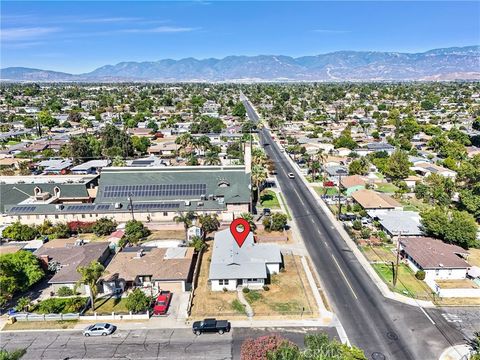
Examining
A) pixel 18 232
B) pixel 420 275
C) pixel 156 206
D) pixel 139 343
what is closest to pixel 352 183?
pixel 420 275

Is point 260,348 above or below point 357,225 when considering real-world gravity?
above

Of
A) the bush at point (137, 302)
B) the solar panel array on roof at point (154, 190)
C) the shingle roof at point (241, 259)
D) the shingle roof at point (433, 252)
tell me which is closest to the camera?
the bush at point (137, 302)

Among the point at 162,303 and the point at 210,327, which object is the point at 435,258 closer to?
the point at 210,327

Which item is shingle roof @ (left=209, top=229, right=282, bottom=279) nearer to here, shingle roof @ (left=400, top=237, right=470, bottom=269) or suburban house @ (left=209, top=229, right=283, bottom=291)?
suburban house @ (left=209, top=229, right=283, bottom=291)

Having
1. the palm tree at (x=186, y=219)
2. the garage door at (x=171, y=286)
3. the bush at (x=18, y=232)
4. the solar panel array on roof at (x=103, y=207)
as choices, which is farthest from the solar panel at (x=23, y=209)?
the garage door at (x=171, y=286)

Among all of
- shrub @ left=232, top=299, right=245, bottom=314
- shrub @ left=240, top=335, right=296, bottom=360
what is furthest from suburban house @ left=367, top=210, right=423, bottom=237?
shrub @ left=240, top=335, right=296, bottom=360

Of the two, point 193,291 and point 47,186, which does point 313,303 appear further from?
point 47,186

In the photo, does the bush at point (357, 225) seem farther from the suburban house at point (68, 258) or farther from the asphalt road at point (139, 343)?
the suburban house at point (68, 258)
